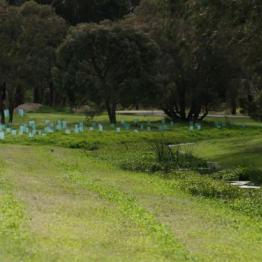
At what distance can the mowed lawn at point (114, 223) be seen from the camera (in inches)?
375

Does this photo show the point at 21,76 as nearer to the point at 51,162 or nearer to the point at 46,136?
the point at 46,136

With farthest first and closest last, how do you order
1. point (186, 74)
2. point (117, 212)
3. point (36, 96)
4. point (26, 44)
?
point (36, 96) → point (26, 44) → point (186, 74) → point (117, 212)

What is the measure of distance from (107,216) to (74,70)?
105 ft

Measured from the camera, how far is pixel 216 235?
11273 mm

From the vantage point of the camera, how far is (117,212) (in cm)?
1321

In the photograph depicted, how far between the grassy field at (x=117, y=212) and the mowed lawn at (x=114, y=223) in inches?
0.5

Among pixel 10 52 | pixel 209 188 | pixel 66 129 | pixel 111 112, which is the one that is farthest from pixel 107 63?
pixel 209 188

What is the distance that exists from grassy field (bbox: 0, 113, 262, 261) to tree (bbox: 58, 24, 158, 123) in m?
16.0

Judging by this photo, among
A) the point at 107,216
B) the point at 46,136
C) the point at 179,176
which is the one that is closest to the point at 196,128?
the point at 46,136

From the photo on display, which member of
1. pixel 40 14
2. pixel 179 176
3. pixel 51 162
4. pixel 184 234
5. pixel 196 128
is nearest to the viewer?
pixel 184 234

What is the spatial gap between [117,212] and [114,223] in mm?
1321

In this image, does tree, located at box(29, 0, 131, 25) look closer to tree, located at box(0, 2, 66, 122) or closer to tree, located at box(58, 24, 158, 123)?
tree, located at box(0, 2, 66, 122)

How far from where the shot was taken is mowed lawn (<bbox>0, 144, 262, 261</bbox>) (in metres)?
9.52

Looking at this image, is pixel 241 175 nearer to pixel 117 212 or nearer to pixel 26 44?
pixel 117 212
